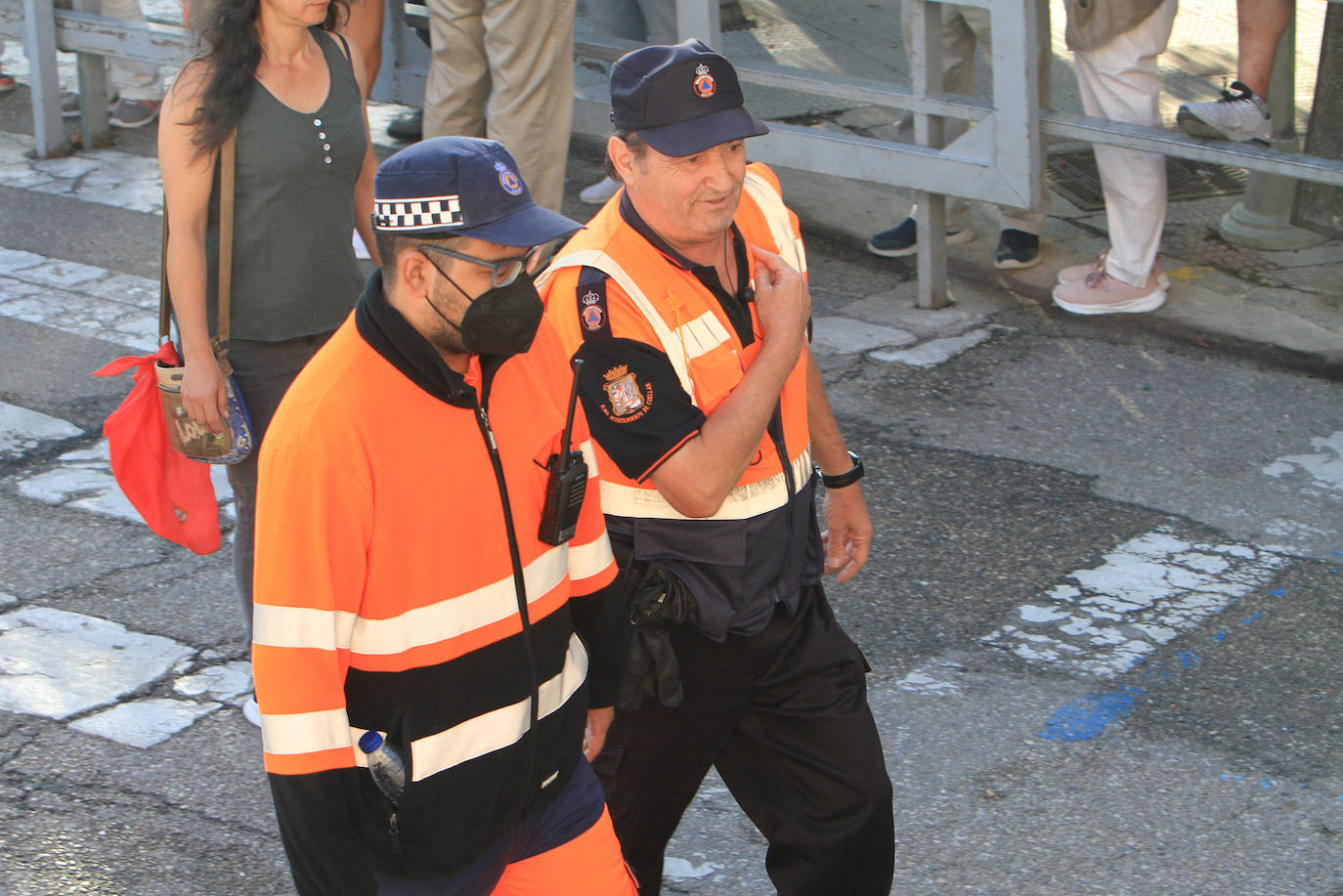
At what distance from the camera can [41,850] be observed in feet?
11.7

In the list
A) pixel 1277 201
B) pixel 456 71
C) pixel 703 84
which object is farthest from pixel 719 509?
pixel 1277 201

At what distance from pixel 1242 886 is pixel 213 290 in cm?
275

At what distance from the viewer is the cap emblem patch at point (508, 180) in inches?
88.7

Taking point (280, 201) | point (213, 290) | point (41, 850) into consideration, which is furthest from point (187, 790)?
point (280, 201)

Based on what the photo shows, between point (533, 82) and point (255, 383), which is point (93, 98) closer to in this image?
point (533, 82)

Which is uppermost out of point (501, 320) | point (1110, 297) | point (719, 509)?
point (501, 320)

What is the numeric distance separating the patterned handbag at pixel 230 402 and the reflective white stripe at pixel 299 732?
1725 millimetres

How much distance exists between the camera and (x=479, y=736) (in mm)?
2334

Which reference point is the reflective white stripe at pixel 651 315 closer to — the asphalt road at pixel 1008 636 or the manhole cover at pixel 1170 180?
the asphalt road at pixel 1008 636

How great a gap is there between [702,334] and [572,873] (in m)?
0.99

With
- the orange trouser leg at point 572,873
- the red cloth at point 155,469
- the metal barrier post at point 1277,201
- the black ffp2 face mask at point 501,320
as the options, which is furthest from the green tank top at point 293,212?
the metal barrier post at point 1277,201

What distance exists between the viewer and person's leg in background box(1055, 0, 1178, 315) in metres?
6.30

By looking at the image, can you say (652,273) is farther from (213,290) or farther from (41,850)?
(41,850)

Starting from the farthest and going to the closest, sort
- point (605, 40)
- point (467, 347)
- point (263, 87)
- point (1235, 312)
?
point (605, 40) → point (1235, 312) → point (263, 87) → point (467, 347)
